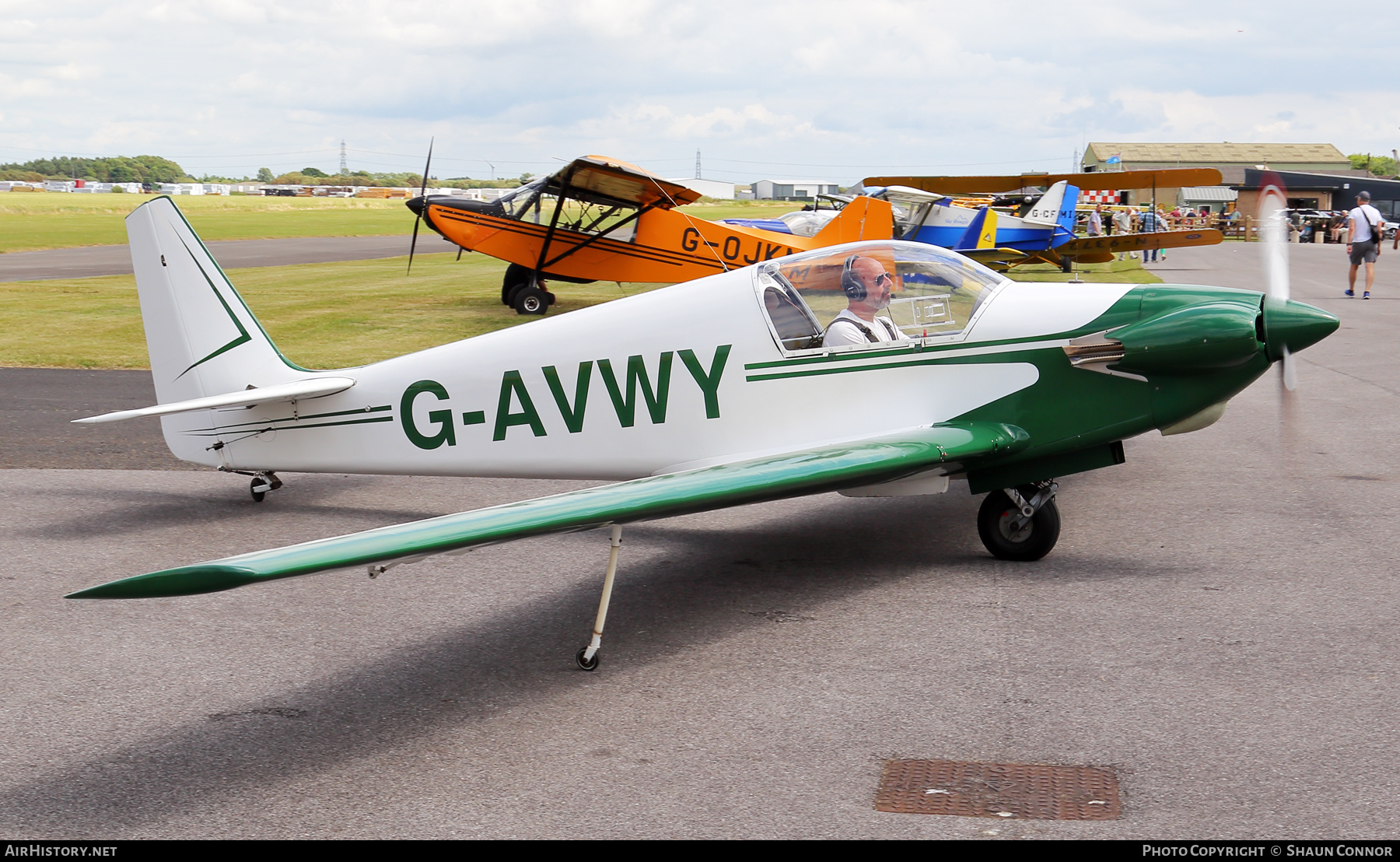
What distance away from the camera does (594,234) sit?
19.5 meters

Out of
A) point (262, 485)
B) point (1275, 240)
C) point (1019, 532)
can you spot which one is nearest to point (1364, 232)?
point (1275, 240)

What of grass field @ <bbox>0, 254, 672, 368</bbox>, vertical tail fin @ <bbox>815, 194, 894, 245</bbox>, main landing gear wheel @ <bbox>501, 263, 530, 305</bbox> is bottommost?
grass field @ <bbox>0, 254, 672, 368</bbox>

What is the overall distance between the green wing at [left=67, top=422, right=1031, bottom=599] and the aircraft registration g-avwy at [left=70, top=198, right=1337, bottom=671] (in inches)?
1.9

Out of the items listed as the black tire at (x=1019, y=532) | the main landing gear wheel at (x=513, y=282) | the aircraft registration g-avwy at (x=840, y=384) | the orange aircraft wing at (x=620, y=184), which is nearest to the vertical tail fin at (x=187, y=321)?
the aircraft registration g-avwy at (x=840, y=384)

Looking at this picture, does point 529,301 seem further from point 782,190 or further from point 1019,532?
point 782,190

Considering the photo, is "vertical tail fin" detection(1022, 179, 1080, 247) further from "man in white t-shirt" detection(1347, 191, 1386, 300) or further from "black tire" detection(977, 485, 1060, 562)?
"black tire" detection(977, 485, 1060, 562)

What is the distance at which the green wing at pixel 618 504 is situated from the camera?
314 centimetres

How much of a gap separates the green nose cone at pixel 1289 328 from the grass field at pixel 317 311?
10.6 metres

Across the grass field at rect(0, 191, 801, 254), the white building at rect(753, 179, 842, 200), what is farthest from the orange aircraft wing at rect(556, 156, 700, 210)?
the white building at rect(753, 179, 842, 200)

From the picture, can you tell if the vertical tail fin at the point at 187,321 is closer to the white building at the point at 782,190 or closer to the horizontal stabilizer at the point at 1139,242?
the horizontal stabilizer at the point at 1139,242

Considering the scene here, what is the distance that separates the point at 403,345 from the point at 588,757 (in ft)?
40.3

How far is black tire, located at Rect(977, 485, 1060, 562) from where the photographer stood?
6156mm

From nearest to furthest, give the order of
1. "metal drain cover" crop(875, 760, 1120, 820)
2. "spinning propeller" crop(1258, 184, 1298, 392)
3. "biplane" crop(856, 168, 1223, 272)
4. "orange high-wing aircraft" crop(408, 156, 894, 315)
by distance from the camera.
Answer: "metal drain cover" crop(875, 760, 1120, 820) < "spinning propeller" crop(1258, 184, 1298, 392) < "orange high-wing aircraft" crop(408, 156, 894, 315) < "biplane" crop(856, 168, 1223, 272)

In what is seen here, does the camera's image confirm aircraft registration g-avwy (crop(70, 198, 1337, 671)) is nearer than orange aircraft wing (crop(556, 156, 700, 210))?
Yes
